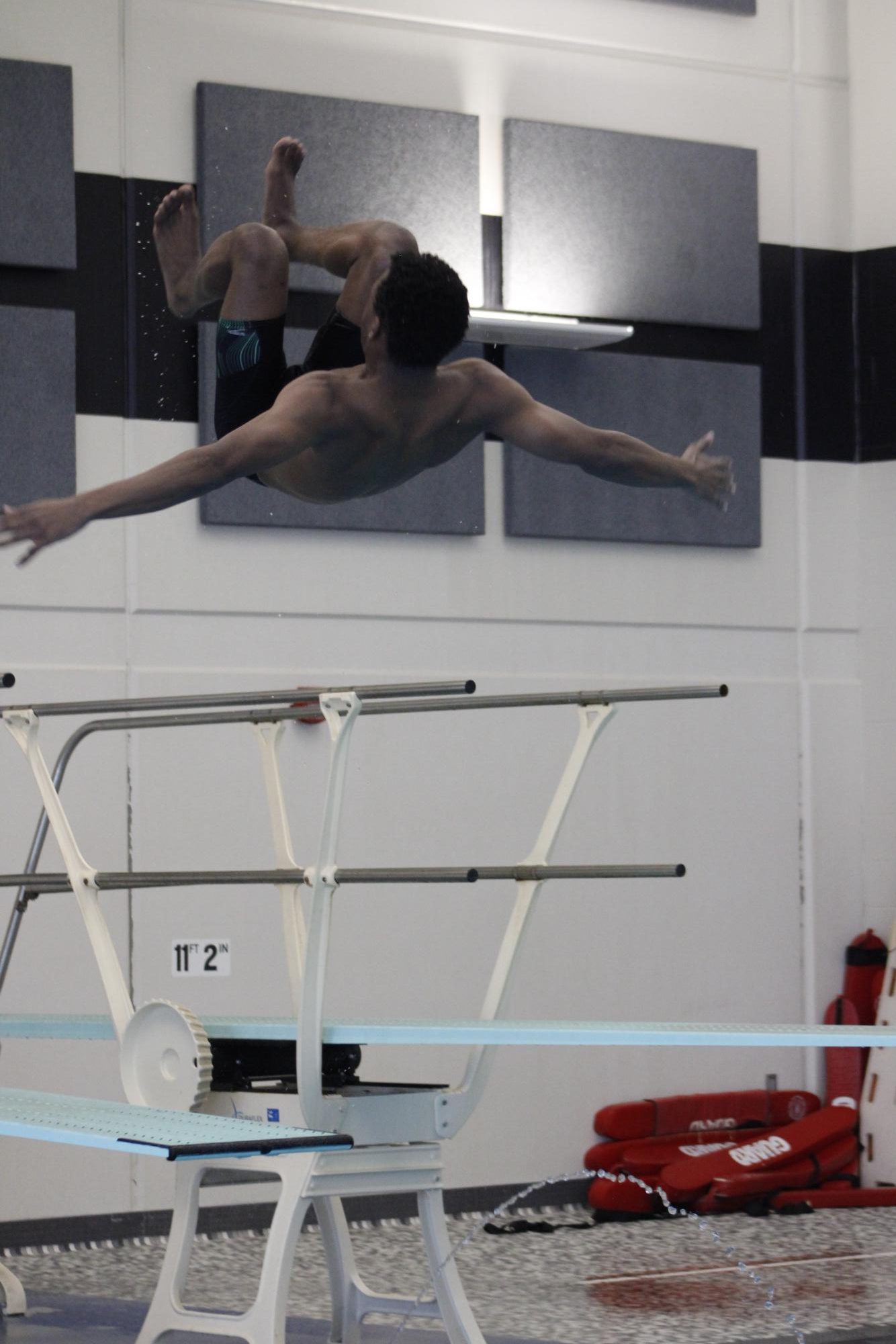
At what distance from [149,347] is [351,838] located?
147 centimetres

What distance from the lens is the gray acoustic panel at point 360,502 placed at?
211 inches

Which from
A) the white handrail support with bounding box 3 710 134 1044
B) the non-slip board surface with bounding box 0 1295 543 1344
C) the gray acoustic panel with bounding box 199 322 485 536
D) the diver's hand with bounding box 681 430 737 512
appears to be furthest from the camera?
the diver's hand with bounding box 681 430 737 512

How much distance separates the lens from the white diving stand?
317 cm

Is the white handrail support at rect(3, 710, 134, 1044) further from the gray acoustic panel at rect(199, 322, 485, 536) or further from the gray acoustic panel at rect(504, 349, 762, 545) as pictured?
the gray acoustic panel at rect(504, 349, 762, 545)

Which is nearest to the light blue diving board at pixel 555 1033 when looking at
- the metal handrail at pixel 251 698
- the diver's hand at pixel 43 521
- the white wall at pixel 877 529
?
the metal handrail at pixel 251 698

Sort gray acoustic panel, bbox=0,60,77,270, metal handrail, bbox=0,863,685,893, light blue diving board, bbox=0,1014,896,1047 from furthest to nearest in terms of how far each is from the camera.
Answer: gray acoustic panel, bbox=0,60,77,270, metal handrail, bbox=0,863,685,893, light blue diving board, bbox=0,1014,896,1047

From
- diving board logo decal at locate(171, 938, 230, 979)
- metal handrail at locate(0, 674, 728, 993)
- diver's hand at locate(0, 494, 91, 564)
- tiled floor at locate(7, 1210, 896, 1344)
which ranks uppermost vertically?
diver's hand at locate(0, 494, 91, 564)

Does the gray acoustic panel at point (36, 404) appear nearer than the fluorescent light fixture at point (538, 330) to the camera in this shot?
Yes

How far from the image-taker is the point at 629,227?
5.96 meters

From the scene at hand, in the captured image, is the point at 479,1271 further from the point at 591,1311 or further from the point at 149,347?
the point at 149,347

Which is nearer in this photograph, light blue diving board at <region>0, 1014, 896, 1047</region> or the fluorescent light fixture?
light blue diving board at <region>0, 1014, 896, 1047</region>

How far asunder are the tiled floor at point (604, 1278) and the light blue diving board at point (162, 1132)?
1025mm

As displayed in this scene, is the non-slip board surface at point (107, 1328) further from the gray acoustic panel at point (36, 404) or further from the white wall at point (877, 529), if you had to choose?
the white wall at point (877, 529)

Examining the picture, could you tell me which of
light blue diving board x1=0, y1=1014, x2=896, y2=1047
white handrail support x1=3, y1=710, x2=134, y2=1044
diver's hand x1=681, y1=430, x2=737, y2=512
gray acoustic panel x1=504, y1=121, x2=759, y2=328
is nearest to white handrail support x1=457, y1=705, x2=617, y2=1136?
light blue diving board x1=0, y1=1014, x2=896, y2=1047
